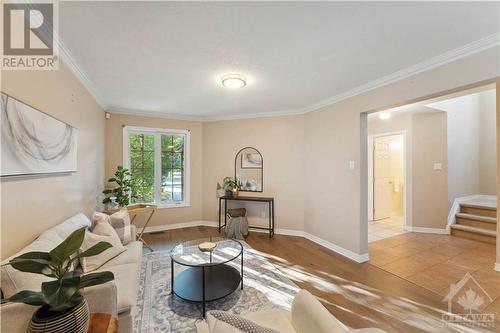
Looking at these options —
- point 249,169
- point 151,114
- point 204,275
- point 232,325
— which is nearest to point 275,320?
point 232,325

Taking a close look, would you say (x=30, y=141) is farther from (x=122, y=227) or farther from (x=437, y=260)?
(x=437, y=260)

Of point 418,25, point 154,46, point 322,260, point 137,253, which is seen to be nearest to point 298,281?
point 322,260

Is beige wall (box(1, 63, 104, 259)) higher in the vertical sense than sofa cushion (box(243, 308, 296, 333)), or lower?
higher

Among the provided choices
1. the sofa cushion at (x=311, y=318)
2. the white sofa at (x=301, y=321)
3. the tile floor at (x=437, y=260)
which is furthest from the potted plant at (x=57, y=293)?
the tile floor at (x=437, y=260)

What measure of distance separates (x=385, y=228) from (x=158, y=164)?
203 inches

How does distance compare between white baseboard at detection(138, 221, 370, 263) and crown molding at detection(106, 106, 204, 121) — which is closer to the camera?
white baseboard at detection(138, 221, 370, 263)

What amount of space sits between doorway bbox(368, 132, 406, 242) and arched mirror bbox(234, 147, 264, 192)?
2.79m

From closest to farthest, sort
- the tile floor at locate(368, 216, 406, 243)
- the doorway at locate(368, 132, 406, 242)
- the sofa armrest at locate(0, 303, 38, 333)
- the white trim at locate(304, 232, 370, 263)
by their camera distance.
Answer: the sofa armrest at locate(0, 303, 38, 333)
the white trim at locate(304, 232, 370, 263)
the tile floor at locate(368, 216, 406, 243)
the doorway at locate(368, 132, 406, 242)

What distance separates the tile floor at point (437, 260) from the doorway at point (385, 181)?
1046mm

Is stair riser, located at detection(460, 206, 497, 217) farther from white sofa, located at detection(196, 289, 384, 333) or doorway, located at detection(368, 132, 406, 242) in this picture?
white sofa, located at detection(196, 289, 384, 333)

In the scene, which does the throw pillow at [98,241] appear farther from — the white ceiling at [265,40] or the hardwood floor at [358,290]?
the white ceiling at [265,40]

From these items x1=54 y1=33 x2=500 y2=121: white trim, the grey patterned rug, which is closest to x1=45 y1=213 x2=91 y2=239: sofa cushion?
the grey patterned rug

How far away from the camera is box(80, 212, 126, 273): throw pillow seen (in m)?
1.91

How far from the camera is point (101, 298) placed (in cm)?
127
